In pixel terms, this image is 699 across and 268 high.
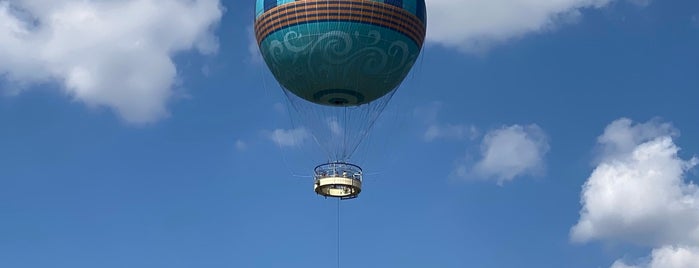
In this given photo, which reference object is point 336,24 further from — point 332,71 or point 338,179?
point 338,179

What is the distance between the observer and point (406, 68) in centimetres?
6003

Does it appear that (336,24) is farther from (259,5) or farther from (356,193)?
(356,193)

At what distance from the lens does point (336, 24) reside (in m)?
56.7

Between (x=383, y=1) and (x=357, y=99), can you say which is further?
(x=357, y=99)

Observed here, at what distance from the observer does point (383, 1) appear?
187ft

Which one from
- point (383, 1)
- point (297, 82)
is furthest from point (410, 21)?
point (297, 82)

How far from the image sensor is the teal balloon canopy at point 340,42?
186ft

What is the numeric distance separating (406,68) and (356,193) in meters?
6.50

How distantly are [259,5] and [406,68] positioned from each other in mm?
7689

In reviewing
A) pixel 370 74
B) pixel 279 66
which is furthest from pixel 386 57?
pixel 279 66

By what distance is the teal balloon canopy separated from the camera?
56.7m

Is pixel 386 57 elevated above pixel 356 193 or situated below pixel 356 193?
above

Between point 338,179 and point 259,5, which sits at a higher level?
point 259,5

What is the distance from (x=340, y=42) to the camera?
57.0 metres
